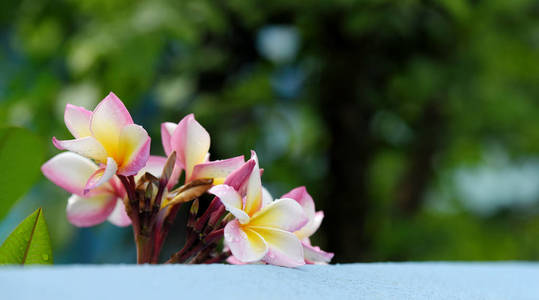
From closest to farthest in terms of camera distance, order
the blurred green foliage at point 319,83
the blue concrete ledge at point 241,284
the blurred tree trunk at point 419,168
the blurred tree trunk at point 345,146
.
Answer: the blue concrete ledge at point 241,284 → the blurred green foliage at point 319,83 → the blurred tree trunk at point 345,146 → the blurred tree trunk at point 419,168

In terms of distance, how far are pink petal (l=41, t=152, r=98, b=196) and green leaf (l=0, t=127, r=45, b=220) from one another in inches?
0.9

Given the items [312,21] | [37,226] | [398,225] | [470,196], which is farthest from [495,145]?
[37,226]

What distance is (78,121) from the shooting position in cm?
32

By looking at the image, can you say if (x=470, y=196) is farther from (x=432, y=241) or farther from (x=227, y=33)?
(x=227, y=33)

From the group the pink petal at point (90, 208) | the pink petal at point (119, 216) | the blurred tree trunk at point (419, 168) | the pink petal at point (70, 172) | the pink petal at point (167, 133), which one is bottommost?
the blurred tree trunk at point (419, 168)

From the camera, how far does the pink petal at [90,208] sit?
35 centimetres

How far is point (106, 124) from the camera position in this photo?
0.31 m

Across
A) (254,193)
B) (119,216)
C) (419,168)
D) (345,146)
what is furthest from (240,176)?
(419,168)

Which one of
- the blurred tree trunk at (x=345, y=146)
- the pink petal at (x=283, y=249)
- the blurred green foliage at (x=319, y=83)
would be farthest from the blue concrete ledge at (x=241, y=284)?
the blurred tree trunk at (x=345, y=146)

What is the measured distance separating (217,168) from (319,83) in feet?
4.43

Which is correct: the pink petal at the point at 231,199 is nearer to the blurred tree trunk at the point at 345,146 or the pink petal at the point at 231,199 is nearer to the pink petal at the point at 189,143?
the pink petal at the point at 189,143

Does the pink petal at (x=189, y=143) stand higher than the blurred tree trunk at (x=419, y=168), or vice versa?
the pink petal at (x=189, y=143)

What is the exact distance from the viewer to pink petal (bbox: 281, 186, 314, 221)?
338mm

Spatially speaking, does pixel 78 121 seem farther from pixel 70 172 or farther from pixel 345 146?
pixel 345 146
